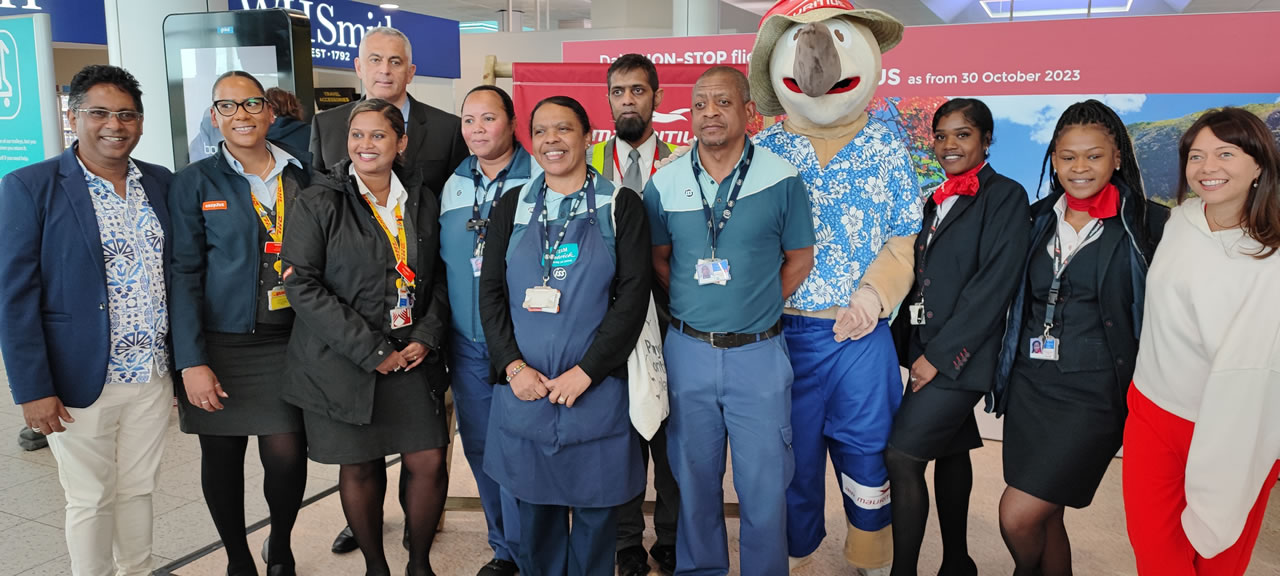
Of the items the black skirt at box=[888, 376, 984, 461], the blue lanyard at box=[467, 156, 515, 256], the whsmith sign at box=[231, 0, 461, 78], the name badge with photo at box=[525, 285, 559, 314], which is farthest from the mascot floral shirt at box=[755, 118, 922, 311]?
the whsmith sign at box=[231, 0, 461, 78]

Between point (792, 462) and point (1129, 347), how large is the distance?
93cm

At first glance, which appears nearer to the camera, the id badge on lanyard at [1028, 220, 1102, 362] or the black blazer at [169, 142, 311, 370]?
the id badge on lanyard at [1028, 220, 1102, 362]

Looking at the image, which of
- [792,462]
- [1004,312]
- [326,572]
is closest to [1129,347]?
[1004,312]

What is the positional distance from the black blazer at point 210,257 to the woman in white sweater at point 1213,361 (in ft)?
7.56

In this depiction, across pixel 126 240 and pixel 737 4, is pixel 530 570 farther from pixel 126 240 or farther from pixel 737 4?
pixel 737 4

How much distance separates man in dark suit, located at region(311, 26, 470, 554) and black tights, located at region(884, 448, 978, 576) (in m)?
1.61

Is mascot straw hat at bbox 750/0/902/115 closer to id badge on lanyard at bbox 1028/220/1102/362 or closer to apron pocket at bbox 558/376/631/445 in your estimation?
id badge on lanyard at bbox 1028/220/1102/362

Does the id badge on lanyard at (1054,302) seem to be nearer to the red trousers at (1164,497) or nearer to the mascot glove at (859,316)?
the red trousers at (1164,497)

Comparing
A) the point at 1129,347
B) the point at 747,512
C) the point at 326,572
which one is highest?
the point at 1129,347

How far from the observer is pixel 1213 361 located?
1896 millimetres

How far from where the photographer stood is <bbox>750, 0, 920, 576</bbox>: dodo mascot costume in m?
2.46

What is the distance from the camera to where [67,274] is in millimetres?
2219

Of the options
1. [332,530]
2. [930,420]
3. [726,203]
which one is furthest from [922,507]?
[332,530]

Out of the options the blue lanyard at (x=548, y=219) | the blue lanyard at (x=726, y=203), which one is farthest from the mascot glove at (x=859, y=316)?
the blue lanyard at (x=548, y=219)
